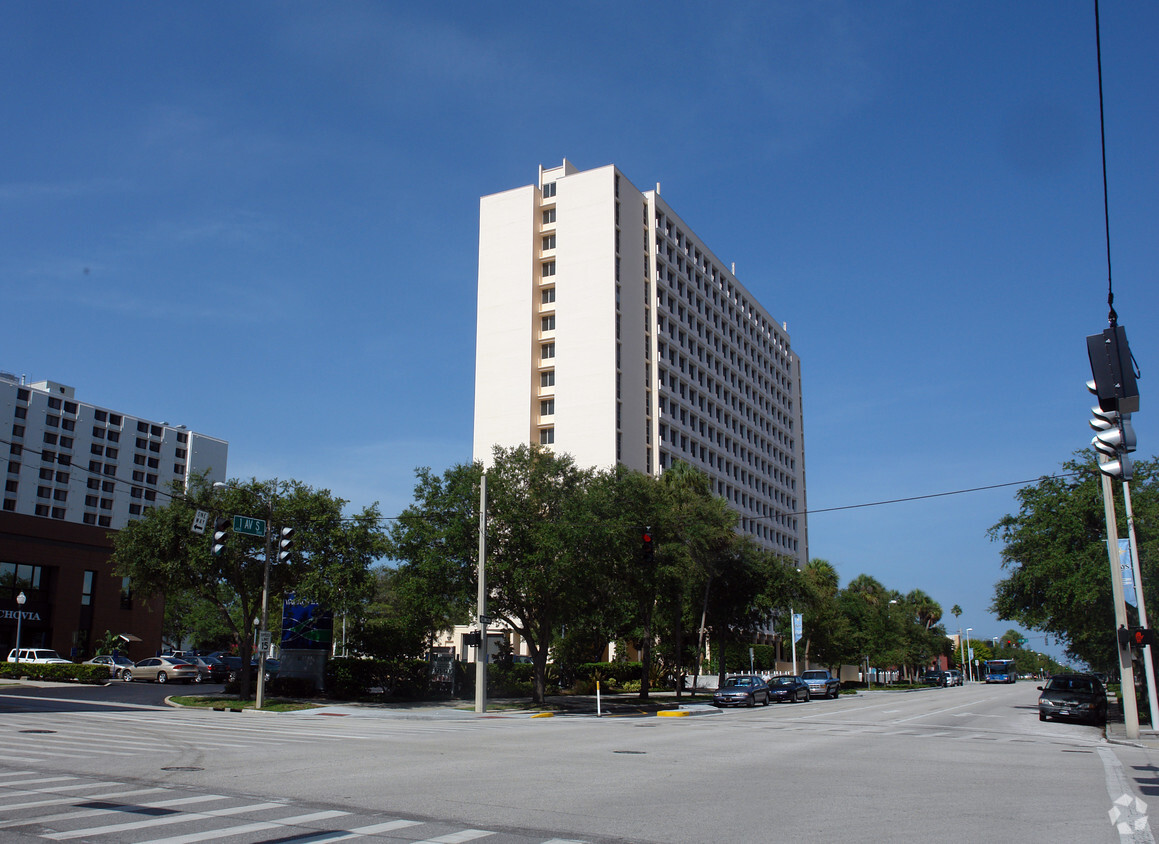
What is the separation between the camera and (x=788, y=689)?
49625 mm

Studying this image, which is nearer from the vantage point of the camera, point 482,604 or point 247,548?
point 482,604

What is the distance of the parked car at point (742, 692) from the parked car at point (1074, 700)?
12508 mm

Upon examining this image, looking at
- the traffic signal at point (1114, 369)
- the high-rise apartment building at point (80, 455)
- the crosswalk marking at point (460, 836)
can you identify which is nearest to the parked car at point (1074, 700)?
the traffic signal at point (1114, 369)

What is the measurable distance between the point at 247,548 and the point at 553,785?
90.1 feet

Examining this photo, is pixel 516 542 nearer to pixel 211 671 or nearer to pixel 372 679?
pixel 372 679

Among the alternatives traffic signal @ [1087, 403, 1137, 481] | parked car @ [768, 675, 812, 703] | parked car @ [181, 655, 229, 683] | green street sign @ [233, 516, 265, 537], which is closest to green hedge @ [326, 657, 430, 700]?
green street sign @ [233, 516, 265, 537]

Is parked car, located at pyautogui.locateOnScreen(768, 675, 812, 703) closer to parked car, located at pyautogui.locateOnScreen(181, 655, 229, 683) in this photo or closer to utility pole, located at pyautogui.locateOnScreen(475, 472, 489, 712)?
utility pole, located at pyautogui.locateOnScreen(475, 472, 489, 712)

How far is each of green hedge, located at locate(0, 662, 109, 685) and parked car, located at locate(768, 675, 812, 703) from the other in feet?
119

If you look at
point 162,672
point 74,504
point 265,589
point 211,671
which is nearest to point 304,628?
point 265,589

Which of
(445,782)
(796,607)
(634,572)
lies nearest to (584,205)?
(796,607)

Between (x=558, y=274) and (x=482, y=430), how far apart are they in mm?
15774

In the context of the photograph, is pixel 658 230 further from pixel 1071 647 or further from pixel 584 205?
pixel 1071 647

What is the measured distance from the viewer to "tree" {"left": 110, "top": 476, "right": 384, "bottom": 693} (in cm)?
3584

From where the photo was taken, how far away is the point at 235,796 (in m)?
11.3
